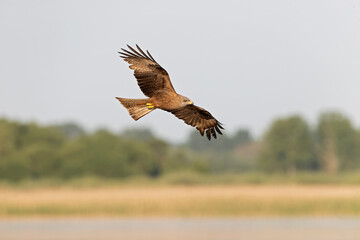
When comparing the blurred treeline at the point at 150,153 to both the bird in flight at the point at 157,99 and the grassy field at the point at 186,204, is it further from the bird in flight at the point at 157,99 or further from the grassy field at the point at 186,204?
the bird in flight at the point at 157,99

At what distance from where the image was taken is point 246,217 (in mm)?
29516

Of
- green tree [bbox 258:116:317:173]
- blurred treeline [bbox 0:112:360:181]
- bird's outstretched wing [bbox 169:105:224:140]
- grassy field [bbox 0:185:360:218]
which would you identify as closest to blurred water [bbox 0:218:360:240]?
grassy field [bbox 0:185:360:218]

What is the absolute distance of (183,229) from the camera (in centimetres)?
2672

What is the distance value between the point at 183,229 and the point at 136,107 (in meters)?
16.1

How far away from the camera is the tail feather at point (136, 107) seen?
10891 mm

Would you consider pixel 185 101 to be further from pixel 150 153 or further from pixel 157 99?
pixel 150 153

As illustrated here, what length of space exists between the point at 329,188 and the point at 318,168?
27.8m

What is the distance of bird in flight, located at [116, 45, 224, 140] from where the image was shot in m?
11.0

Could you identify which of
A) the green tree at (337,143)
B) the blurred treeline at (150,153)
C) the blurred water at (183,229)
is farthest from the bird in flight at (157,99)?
the green tree at (337,143)

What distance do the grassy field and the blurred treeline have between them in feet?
47.9

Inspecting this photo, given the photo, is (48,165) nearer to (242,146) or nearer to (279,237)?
(279,237)

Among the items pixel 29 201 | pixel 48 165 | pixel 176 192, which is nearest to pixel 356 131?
pixel 48 165

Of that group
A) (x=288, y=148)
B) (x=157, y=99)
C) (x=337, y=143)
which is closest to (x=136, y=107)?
(x=157, y=99)

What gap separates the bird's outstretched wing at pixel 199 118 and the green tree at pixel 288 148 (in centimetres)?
4967
